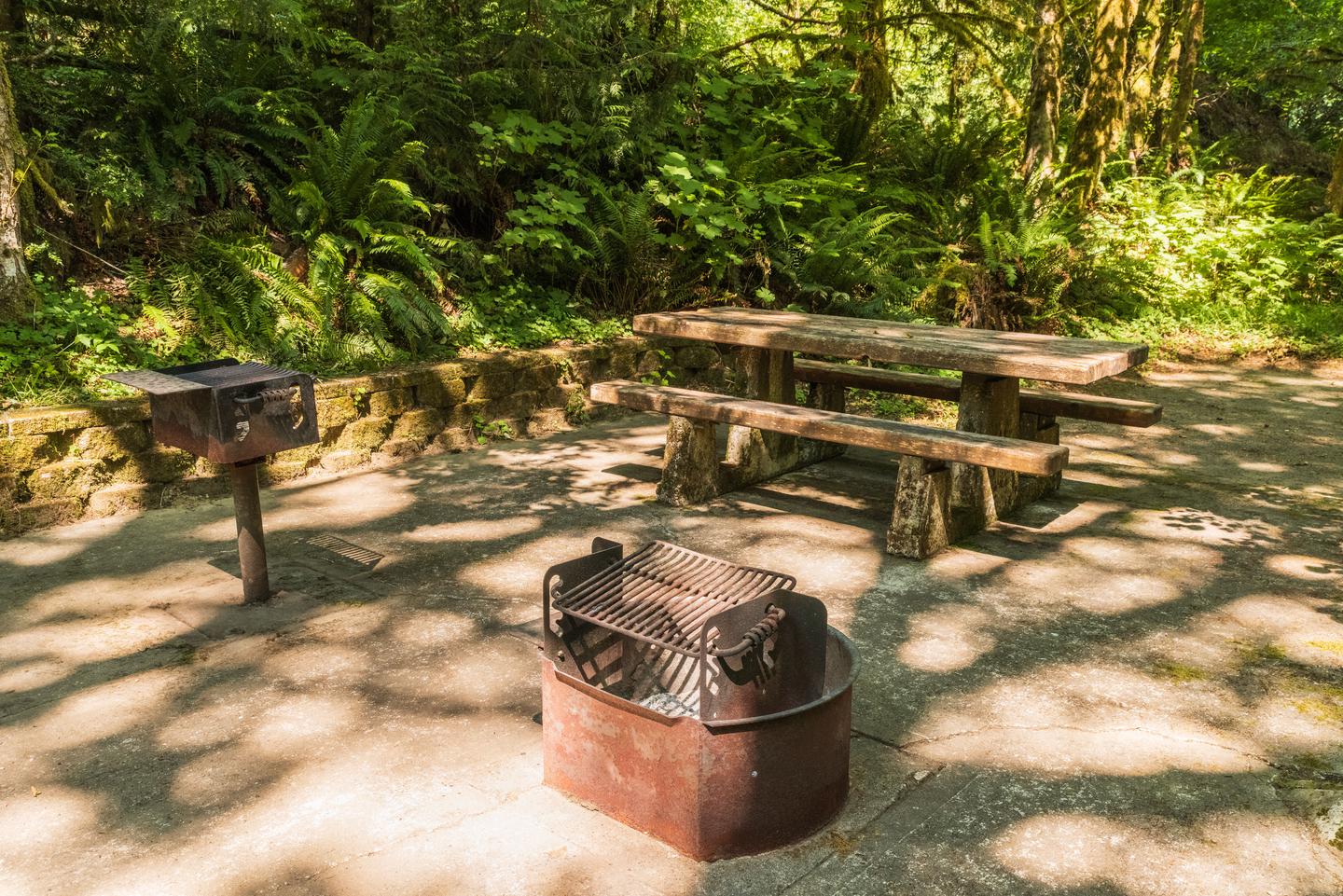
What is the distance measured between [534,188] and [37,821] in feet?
23.3

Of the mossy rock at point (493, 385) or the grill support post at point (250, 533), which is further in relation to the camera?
the mossy rock at point (493, 385)

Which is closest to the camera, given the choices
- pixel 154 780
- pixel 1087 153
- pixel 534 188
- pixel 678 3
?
pixel 154 780

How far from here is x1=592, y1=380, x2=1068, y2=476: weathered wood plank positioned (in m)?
4.66

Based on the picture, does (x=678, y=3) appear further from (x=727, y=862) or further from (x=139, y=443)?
(x=727, y=862)

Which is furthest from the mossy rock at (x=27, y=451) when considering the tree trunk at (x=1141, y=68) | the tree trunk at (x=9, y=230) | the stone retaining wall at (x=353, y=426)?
the tree trunk at (x=1141, y=68)

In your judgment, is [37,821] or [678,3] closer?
[37,821]

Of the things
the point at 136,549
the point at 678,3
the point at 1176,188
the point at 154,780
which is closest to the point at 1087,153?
the point at 1176,188

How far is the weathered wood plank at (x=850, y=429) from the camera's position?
4.66 m

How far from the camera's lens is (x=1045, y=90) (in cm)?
→ 1102

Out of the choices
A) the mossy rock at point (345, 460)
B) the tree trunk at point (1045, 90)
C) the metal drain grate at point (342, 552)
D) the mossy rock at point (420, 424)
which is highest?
the tree trunk at point (1045, 90)

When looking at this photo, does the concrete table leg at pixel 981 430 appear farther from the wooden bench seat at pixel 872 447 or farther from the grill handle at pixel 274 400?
the grill handle at pixel 274 400

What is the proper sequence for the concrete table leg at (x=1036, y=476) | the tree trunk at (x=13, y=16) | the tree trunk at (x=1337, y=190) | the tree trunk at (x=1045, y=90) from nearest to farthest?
the concrete table leg at (x=1036, y=476) → the tree trunk at (x=13, y=16) → the tree trunk at (x=1045, y=90) → the tree trunk at (x=1337, y=190)

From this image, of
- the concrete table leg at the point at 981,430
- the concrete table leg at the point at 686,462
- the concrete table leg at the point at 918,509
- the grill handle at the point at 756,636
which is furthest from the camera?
the concrete table leg at the point at 686,462

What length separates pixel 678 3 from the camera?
35.3 feet
